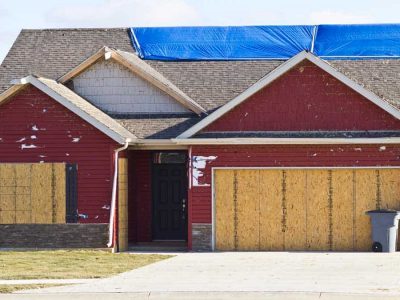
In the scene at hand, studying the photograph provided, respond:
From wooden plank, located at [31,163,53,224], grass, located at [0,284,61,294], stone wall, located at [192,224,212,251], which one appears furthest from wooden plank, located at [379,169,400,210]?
grass, located at [0,284,61,294]

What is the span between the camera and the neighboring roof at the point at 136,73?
29516 millimetres

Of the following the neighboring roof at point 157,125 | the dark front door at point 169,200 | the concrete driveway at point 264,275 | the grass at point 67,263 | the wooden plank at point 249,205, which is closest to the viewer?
the concrete driveway at point 264,275

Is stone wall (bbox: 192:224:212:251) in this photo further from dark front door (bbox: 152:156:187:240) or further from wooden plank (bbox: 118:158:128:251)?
dark front door (bbox: 152:156:187:240)

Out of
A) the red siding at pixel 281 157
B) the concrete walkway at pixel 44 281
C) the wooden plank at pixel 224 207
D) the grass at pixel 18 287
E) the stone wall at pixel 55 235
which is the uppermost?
the red siding at pixel 281 157

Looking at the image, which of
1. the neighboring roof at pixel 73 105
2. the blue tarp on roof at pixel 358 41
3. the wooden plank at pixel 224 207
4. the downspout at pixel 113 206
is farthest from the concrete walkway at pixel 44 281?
the blue tarp on roof at pixel 358 41

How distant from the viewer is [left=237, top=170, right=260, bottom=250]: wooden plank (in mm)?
27875

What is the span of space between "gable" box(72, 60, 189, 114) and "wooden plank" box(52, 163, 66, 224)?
10.2 feet

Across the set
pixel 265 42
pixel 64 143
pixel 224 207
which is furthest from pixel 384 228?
pixel 265 42

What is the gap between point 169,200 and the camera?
101 ft

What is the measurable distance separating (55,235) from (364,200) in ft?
25.9

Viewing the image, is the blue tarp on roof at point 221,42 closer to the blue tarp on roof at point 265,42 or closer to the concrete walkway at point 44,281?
the blue tarp on roof at point 265,42

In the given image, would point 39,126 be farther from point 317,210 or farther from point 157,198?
point 317,210

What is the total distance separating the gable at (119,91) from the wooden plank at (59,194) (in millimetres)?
3099

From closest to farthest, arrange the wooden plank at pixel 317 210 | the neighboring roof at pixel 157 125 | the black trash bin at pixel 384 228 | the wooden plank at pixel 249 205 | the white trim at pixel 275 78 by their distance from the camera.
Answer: the black trash bin at pixel 384 228 < the white trim at pixel 275 78 < the wooden plank at pixel 317 210 < the wooden plank at pixel 249 205 < the neighboring roof at pixel 157 125
